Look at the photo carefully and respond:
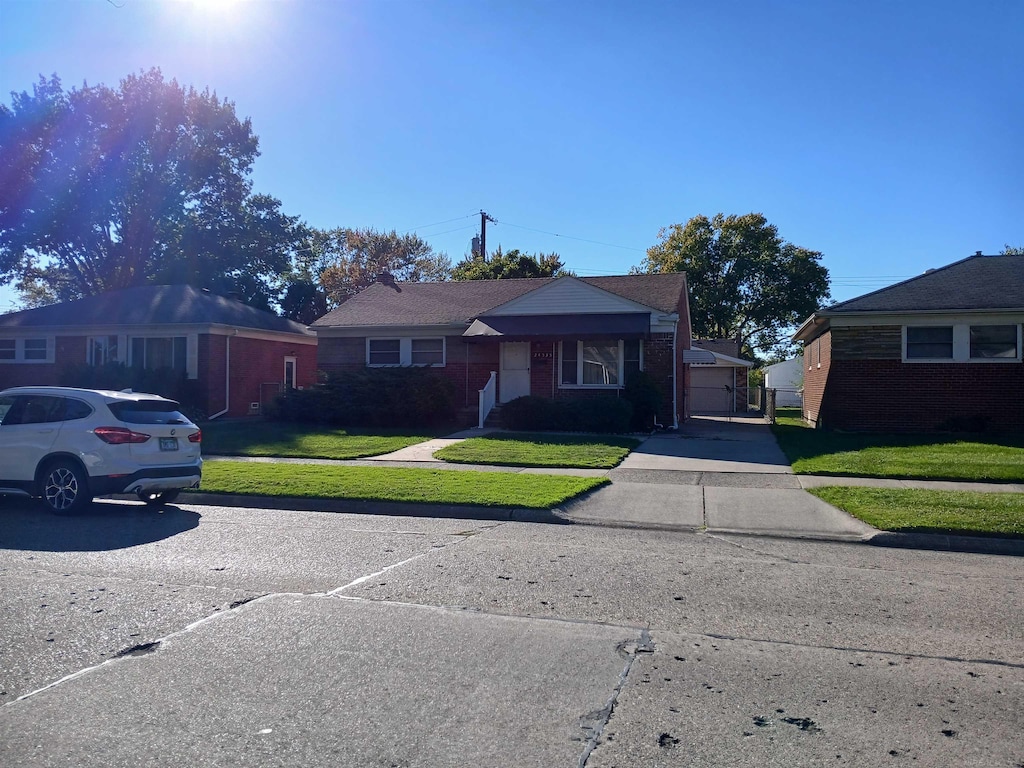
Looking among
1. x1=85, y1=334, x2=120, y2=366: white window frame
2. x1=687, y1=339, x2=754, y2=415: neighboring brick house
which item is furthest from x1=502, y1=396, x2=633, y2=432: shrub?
x1=687, y1=339, x2=754, y2=415: neighboring brick house

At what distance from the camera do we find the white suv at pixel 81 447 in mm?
10227

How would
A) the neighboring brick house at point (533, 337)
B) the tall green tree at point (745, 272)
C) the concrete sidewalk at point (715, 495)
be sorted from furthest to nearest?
the tall green tree at point (745, 272) → the neighboring brick house at point (533, 337) → the concrete sidewalk at point (715, 495)

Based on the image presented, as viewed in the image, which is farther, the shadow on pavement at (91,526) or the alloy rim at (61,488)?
the alloy rim at (61,488)

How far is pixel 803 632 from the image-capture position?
5.84 m

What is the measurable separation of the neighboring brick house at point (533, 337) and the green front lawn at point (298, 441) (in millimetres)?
3584

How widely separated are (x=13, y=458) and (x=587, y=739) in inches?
366

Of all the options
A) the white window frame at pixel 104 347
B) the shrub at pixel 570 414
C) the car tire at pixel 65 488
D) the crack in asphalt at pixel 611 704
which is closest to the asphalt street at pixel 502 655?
the crack in asphalt at pixel 611 704

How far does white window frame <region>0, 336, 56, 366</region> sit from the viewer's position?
93.2ft

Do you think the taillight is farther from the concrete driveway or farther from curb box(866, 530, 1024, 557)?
curb box(866, 530, 1024, 557)

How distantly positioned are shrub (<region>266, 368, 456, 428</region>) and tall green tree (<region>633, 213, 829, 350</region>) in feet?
107

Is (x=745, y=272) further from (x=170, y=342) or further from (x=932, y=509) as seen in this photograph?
(x=932, y=509)

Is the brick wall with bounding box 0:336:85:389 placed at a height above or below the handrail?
above

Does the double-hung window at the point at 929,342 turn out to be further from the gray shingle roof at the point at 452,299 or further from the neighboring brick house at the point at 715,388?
the neighboring brick house at the point at 715,388

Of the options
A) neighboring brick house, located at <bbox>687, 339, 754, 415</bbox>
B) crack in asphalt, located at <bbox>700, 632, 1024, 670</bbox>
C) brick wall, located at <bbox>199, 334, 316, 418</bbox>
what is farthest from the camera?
neighboring brick house, located at <bbox>687, 339, 754, 415</bbox>
